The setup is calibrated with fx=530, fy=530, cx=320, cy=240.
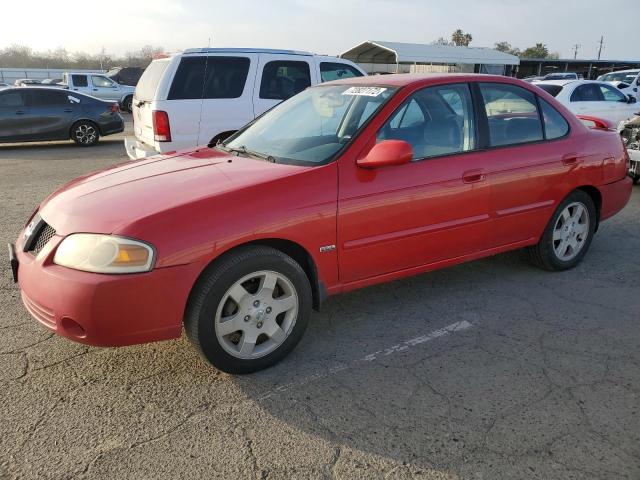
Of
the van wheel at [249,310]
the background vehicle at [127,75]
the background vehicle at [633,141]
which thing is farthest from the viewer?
the background vehicle at [127,75]

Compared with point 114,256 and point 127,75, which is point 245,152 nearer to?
point 114,256

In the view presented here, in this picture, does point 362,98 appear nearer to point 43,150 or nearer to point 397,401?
point 397,401

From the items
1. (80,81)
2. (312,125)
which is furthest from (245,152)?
(80,81)

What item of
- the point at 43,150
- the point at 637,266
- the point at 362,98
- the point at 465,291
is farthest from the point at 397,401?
the point at 43,150

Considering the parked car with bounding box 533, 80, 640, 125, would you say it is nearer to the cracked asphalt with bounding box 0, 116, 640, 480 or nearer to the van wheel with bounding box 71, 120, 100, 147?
the cracked asphalt with bounding box 0, 116, 640, 480

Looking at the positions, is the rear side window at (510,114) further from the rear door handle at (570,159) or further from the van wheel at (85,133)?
the van wheel at (85,133)

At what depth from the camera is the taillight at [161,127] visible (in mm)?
6768

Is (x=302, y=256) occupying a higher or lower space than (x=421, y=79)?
lower

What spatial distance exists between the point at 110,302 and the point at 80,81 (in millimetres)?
23273

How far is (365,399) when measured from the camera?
9.09ft

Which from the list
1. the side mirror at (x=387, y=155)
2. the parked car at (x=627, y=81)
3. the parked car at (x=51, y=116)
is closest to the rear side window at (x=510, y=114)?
the side mirror at (x=387, y=155)

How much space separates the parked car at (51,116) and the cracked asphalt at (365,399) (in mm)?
10371

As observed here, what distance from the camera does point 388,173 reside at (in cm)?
332

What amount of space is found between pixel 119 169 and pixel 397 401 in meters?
2.40
